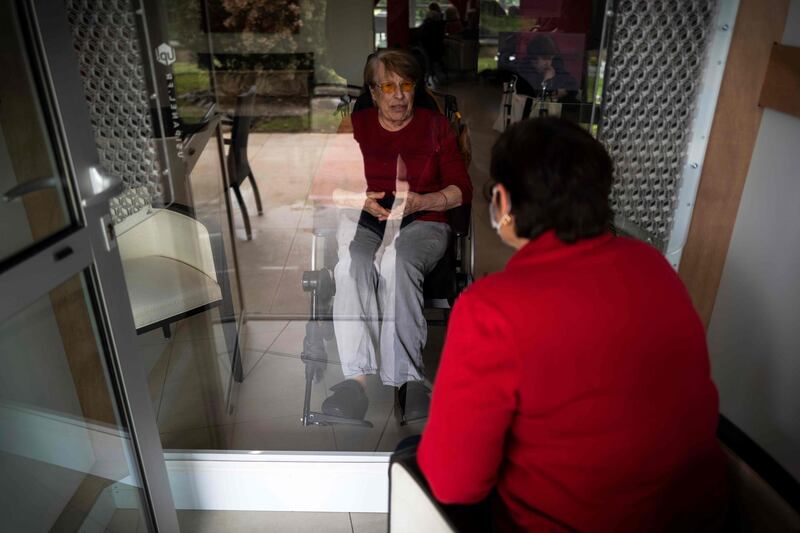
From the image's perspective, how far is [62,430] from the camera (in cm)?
165

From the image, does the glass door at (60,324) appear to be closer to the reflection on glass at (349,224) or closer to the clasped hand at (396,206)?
the reflection on glass at (349,224)

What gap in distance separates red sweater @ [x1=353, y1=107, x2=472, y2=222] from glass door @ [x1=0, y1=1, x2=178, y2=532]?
3.33 feet

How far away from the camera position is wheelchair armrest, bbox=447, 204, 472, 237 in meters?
2.08

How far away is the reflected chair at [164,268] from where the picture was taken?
186 centimetres

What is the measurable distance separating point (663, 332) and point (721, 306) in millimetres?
982

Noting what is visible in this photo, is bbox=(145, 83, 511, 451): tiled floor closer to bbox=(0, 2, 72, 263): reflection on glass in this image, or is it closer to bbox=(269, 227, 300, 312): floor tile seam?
bbox=(269, 227, 300, 312): floor tile seam

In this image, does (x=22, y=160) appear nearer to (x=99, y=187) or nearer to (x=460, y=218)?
(x=99, y=187)

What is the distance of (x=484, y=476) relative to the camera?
0.95 metres

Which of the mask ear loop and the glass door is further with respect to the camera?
the glass door

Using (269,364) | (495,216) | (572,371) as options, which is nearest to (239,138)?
(269,364)

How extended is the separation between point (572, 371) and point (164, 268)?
1569mm

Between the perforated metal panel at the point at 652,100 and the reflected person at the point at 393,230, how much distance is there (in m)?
0.61

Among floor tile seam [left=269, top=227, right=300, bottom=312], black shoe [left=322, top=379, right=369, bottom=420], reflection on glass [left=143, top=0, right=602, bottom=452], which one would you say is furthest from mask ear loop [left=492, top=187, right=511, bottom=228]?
floor tile seam [left=269, top=227, right=300, bottom=312]

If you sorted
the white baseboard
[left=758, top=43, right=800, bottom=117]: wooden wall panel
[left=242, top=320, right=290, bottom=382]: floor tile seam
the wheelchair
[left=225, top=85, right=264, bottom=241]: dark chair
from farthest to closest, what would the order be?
[left=225, top=85, right=264, bottom=241]: dark chair → [left=242, top=320, right=290, bottom=382]: floor tile seam → the wheelchair → the white baseboard → [left=758, top=43, right=800, bottom=117]: wooden wall panel
